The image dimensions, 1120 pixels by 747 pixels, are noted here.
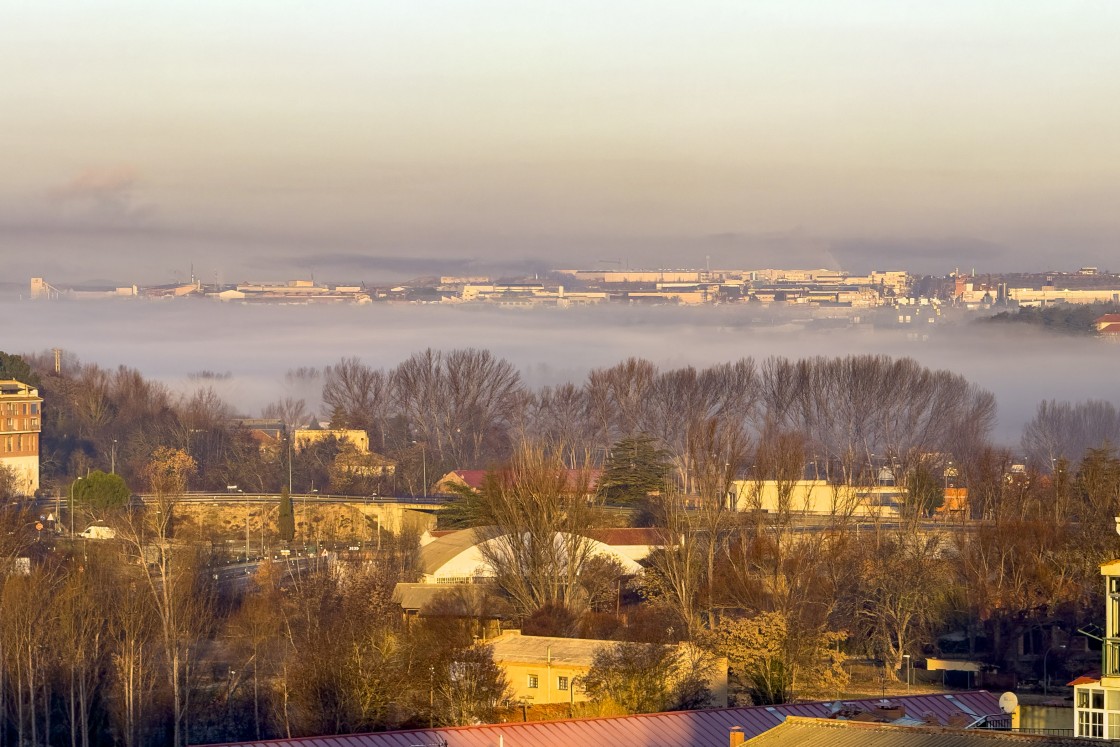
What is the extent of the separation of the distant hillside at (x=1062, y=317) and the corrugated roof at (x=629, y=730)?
393 feet

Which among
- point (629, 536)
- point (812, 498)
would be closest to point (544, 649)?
point (629, 536)

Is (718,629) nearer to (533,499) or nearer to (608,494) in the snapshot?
(533,499)

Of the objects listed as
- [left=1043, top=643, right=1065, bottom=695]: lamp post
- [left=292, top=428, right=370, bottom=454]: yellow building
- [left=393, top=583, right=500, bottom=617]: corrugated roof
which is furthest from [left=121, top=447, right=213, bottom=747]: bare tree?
[left=292, top=428, right=370, bottom=454]: yellow building

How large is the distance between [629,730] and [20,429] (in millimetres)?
63264

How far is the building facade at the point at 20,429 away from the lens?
7981 centimetres

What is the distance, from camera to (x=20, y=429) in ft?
267

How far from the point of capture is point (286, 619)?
3975cm

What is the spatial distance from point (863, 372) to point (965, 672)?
51.2 m

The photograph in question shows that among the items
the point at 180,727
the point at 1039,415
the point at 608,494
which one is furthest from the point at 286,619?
the point at 1039,415

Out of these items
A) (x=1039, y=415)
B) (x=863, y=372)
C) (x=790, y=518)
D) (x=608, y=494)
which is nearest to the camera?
(x=790, y=518)

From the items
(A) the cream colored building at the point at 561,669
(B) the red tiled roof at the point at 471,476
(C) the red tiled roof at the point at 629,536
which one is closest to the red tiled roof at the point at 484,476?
(B) the red tiled roof at the point at 471,476

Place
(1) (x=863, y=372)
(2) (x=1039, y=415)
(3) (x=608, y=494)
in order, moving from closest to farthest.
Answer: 1. (3) (x=608, y=494)
2. (1) (x=863, y=372)
3. (2) (x=1039, y=415)

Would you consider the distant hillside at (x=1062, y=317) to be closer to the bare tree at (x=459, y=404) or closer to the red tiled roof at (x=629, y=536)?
the bare tree at (x=459, y=404)

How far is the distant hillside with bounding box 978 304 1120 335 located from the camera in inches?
5517
